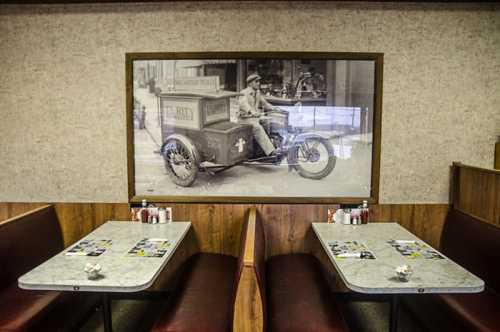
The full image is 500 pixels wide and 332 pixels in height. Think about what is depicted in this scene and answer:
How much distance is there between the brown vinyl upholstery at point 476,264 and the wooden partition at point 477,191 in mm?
105

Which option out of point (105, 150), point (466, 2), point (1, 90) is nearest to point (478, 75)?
point (466, 2)

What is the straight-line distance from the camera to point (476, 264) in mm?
2494

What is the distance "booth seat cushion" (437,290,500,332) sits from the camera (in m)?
2.06

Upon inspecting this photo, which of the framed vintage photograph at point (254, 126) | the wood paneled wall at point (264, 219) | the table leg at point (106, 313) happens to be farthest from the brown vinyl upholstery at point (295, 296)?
the table leg at point (106, 313)

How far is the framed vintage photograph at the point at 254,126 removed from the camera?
2.93 m

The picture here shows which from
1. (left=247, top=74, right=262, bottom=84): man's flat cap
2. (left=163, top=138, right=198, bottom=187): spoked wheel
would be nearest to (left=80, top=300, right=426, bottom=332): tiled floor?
(left=163, top=138, right=198, bottom=187): spoked wheel

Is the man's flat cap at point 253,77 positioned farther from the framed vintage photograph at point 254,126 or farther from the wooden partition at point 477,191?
the wooden partition at point 477,191

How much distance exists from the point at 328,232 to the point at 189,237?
113cm

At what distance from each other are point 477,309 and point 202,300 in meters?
1.64

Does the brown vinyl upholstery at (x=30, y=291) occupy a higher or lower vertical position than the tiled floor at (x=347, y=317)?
higher

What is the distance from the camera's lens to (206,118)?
2.97m

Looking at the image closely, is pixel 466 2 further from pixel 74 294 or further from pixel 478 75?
pixel 74 294

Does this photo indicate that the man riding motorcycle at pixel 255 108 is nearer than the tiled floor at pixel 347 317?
No

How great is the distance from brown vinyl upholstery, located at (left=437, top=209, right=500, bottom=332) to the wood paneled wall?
0.73 feet
